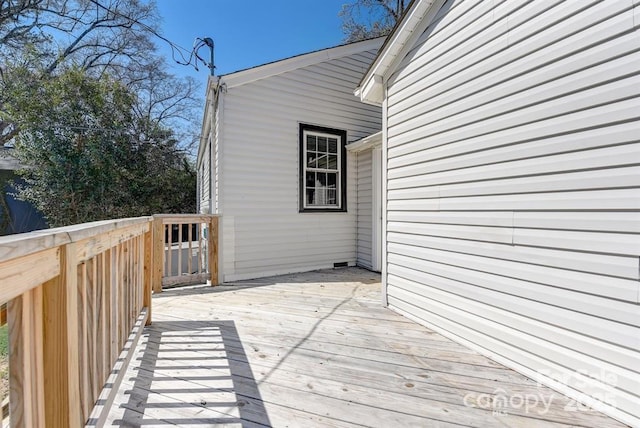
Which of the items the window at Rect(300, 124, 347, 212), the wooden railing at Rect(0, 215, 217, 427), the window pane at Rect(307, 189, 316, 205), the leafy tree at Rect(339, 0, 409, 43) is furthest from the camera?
the leafy tree at Rect(339, 0, 409, 43)

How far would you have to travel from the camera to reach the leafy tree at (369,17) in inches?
417

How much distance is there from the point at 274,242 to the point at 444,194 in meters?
3.25

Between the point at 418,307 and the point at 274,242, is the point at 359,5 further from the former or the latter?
the point at 418,307

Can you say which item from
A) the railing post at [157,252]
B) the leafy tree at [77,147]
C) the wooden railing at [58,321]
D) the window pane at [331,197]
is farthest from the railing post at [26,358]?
the leafy tree at [77,147]

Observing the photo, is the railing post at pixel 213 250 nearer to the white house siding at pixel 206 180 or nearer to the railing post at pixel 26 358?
the white house siding at pixel 206 180

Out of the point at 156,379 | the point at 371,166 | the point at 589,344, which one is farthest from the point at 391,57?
the point at 156,379

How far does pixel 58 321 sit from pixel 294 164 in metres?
4.73

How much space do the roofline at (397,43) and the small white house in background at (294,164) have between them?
1.39 m

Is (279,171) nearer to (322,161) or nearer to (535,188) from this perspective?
(322,161)

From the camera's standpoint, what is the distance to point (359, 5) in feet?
34.9

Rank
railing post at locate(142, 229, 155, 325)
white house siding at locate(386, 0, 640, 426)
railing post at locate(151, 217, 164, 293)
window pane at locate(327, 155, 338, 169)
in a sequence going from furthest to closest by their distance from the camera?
1. window pane at locate(327, 155, 338, 169)
2. railing post at locate(151, 217, 164, 293)
3. railing post at locate(142, 229, 155, 325)
4. white house siding at locate(386, 0, 640, 426)

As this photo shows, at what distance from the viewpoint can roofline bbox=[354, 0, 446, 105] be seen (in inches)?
121

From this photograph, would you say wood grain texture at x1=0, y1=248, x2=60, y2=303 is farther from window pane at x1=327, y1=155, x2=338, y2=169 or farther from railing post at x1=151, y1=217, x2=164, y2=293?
window pane at x1=327, y1=155, x2=338, y2=169

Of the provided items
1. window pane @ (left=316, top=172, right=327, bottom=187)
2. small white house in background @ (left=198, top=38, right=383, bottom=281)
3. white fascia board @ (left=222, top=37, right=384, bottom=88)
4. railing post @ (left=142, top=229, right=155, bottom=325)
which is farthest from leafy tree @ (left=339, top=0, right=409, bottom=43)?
railing post @ (left=142, top=229, right=155, bottom=325)
